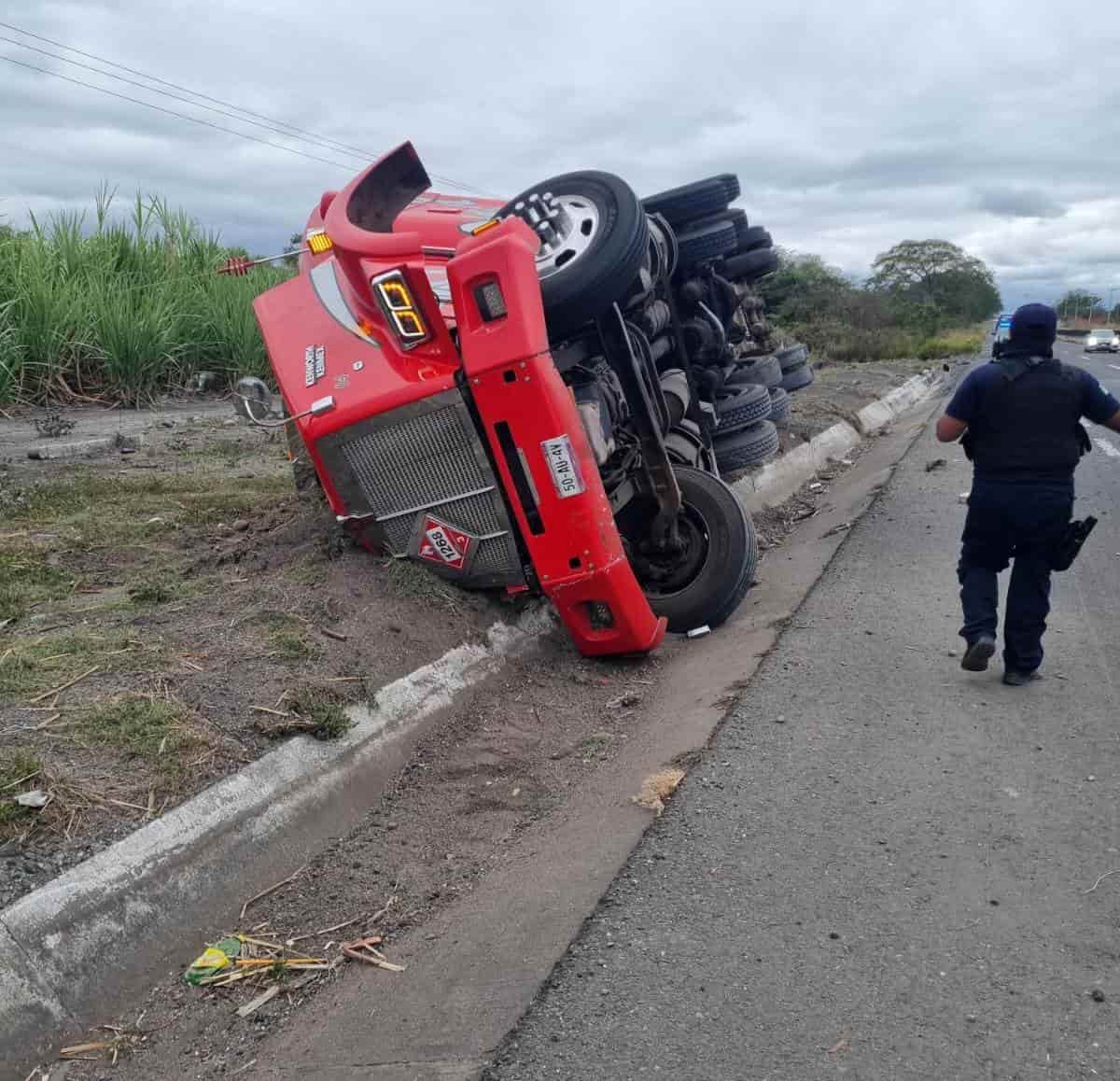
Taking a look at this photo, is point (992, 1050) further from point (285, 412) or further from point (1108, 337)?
point (1108, 337)

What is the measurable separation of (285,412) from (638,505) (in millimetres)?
1961

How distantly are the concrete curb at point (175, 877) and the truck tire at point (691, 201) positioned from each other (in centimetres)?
433

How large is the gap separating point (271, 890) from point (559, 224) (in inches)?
139

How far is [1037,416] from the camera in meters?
5.04

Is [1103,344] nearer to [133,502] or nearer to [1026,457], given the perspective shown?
[133,502]

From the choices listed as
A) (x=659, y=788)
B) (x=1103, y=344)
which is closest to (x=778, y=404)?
(x=659, y=788)

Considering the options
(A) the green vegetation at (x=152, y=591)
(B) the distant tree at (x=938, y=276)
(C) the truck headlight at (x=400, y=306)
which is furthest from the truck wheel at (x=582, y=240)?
(B) the distant tree at (x=938, y=276)

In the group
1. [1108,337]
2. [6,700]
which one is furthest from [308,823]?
[1108,337]

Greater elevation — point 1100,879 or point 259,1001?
point 259,1001

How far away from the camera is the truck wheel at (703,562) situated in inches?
239

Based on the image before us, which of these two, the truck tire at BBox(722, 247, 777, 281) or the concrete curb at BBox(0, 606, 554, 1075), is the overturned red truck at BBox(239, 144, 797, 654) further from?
the truck tire at BBox(722, 247, 777, 281)

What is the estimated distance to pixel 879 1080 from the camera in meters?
2.48

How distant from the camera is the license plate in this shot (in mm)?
5066

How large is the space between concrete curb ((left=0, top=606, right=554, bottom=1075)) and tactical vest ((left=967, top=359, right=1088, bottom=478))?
2.90m
